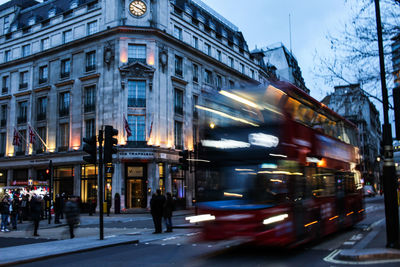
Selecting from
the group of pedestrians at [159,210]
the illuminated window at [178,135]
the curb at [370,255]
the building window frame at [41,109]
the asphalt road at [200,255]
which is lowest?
the asphalt road at [200,255]

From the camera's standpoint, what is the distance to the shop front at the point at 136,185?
3422 centimetres

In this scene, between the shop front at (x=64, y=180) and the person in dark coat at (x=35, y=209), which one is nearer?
the person in dark coat at (x=35, y=209)

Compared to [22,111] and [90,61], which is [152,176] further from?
[22,111]

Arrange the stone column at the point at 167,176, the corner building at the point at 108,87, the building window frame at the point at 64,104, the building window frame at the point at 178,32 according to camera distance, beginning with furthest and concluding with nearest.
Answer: the building window frame at the point at 178,32 → the building window frame at the point at 64,104 → the stone column at the point at 167,176 → the corner building at the point at 108,87

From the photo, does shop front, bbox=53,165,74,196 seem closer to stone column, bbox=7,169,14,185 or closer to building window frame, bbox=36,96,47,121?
building window frame, bbox=36,96,47,121

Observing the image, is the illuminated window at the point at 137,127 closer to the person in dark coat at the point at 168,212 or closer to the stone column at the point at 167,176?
the stone column at the point at 167,176

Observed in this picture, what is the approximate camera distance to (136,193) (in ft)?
113

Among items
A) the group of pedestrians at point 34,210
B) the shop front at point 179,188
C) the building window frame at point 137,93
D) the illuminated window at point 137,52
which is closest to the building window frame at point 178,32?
the illuminated window at point 137,52

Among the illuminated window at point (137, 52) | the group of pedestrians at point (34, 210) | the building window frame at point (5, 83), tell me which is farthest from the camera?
the building window frame at point (5, 83)

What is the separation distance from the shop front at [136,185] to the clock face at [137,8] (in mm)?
13591

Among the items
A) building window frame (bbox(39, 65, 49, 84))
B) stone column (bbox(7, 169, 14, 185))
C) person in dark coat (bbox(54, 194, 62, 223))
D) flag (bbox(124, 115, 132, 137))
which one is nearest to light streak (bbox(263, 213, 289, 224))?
person in dark coat (bbox(54, 194, 62, 223))

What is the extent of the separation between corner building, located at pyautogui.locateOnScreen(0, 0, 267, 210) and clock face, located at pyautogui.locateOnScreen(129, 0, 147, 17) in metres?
0.09

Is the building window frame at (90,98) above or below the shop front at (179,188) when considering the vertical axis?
above

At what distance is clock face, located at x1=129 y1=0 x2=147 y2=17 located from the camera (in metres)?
36.2
